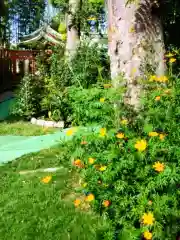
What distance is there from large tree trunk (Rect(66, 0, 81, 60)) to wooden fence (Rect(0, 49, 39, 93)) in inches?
191

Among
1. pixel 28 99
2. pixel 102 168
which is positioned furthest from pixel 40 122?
pixel 102 168

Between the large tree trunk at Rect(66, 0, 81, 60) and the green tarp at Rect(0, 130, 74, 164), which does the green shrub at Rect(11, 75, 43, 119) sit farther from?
the green tarp at Rect(0, 130, 74, 164)

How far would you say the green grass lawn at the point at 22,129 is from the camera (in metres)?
8.65

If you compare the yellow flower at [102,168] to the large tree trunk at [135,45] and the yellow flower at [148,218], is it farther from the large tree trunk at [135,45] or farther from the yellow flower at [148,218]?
the large tree trunk at [135,45]

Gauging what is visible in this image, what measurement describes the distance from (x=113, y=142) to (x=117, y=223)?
0.66 meters

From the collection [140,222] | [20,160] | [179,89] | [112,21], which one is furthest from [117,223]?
[20,160]

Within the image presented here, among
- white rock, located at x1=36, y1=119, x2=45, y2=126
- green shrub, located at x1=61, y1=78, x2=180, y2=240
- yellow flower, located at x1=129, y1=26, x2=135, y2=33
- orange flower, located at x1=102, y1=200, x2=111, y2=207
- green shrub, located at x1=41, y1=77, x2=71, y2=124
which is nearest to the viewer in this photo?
green shrub, located at x1=61, y1=78, x2=180, y2=240

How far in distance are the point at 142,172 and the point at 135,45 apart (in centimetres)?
142

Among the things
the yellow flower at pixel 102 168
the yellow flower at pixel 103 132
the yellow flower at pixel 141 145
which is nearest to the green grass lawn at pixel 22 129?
the yellow flower at pixel 103 132

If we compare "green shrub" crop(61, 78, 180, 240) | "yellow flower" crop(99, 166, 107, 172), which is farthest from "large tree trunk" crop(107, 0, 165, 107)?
"yellow flower" crop(99, 166, 107, 172)

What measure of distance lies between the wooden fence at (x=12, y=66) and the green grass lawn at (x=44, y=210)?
12.1m

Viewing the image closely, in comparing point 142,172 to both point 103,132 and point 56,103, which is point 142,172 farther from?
point 56,103

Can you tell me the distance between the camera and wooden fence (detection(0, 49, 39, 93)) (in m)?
17.8

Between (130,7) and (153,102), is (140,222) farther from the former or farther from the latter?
(130,7)
